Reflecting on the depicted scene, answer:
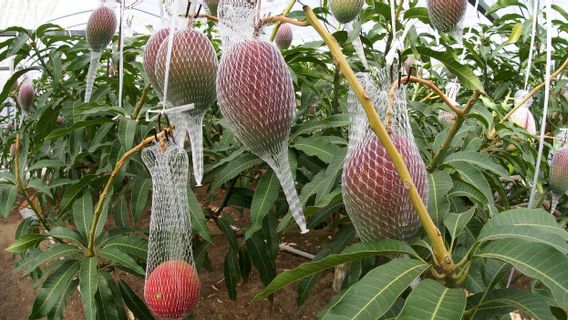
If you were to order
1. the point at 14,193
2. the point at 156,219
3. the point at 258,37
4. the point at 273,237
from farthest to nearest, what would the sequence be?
the point at 14,193
the point at 273,237
the point at 156,219
the point at 258,37

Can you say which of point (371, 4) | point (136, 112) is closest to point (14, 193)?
point (136, 112)

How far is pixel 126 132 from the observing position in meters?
1.22

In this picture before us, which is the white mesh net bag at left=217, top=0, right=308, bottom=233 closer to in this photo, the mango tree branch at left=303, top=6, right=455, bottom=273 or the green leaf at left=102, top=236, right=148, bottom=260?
the mango tree branch at left=303, top=6, right=455, bottom=273

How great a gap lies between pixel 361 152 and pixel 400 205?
79 mm

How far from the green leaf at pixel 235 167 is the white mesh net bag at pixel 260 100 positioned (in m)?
0.47

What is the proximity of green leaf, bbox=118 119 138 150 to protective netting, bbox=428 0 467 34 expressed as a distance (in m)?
0.75

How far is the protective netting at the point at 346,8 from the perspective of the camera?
98cm

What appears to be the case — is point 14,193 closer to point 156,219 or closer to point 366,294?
point 156,219

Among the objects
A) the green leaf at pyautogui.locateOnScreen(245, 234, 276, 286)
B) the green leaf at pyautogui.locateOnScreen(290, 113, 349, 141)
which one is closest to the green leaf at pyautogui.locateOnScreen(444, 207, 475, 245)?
the green leaf at pyautogui.locateOnScreen(290, 113, 349, 141)

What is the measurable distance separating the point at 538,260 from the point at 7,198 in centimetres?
145

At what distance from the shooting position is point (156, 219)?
92cm

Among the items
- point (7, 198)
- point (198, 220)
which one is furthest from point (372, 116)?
point (7, 198)

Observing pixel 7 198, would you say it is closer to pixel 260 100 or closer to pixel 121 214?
pixel 121 214

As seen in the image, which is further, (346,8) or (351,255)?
(346,8)
